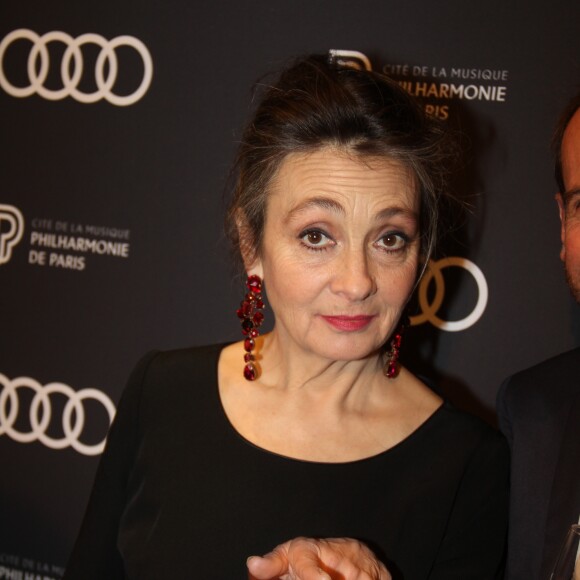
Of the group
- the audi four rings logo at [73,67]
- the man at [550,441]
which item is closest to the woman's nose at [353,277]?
the man at [550,441]

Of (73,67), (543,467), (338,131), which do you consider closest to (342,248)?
(338,131)

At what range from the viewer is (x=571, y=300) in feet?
6.57

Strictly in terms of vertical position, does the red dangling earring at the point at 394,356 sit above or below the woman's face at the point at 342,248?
below

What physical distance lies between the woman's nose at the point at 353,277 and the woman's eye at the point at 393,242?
6 centimetres

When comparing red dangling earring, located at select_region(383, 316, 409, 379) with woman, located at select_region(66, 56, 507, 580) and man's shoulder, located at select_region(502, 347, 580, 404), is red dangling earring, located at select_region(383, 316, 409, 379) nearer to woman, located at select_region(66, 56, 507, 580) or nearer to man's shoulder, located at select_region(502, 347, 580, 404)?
woman, located at select_region(66, 56, 507, 580)

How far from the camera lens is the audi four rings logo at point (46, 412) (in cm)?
236

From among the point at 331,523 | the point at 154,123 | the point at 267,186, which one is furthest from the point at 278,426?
the point at 154,123

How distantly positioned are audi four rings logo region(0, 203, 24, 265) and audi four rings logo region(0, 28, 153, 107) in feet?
1.14

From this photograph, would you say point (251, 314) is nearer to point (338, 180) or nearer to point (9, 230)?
point (338, 180)

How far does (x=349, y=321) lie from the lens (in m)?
1.50

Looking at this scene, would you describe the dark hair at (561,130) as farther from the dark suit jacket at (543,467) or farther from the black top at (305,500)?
the black top at (305,500)

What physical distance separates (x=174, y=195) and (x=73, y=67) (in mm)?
485

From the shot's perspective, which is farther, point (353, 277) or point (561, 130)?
point (561, 130)

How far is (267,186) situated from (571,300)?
906 millimetres
